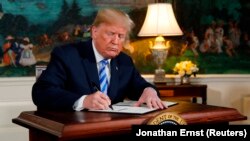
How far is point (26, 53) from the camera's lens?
215 inches

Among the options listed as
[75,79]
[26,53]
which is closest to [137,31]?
[26,53]

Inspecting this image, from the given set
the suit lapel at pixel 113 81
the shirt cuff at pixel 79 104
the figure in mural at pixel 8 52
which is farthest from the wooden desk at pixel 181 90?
the shirt cuff at pixel 79 104

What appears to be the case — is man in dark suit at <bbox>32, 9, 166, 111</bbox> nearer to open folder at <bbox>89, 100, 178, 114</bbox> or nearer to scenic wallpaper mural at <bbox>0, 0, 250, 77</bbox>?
open folder at <bbox>89, 100, 178, 114</bbox>

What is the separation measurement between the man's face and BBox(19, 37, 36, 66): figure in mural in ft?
9.50

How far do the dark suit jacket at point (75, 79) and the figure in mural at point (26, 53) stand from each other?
2789 millimetres

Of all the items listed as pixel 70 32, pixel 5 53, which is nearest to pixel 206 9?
pixel 70 32

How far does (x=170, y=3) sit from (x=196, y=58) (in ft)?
2.93

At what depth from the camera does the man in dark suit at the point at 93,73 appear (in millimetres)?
2420

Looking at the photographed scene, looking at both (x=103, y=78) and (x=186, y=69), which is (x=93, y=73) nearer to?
(x=103, y=78)

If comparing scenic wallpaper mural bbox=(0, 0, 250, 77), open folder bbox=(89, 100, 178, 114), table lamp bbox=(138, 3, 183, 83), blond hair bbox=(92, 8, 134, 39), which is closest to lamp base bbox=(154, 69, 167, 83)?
table lamp bbox=(138, 3, 183, 83)

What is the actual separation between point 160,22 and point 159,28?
0.08 m

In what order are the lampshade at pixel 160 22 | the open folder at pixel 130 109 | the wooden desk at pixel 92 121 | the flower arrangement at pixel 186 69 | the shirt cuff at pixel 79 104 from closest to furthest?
the wooden desk at pixel 92 121, the open folder at pixel 130 109, the shirt cuff at pixel 79 104, the lampshade at pixel 160 22, the flower arrangement at pixel 186 69

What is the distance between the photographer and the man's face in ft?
8.71

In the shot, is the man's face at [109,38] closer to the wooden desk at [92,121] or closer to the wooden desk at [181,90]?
the wooden desk at [92,121]
